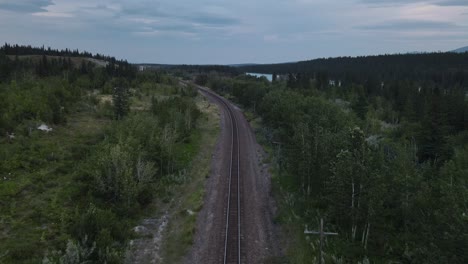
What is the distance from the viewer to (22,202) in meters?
28.5

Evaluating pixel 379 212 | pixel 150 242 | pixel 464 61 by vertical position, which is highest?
pixel 464 61

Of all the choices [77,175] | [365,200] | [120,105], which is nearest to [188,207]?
[77,175]

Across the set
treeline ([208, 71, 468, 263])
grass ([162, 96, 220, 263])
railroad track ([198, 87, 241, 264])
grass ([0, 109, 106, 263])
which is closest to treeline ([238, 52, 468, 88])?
grass ([162, 96, 220, 263])

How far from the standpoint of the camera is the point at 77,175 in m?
33.2

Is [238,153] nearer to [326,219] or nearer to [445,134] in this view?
[326,219]

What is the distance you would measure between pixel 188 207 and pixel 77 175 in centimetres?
1200

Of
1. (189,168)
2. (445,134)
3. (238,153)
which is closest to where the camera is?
(189,168)

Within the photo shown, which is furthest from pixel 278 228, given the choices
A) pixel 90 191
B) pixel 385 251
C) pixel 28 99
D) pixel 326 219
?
pixel 28 99

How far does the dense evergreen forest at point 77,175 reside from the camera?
70.2 feet

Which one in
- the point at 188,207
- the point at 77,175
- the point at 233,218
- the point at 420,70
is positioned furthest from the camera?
the point at 420,70

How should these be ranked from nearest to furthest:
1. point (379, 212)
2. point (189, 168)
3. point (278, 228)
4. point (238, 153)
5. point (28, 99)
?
point (379, 212) < point (278, 228) < point (189, 168) < point (238, 153) < point (28, 99)

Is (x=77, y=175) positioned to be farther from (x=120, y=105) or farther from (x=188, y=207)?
(x=120, y=105)

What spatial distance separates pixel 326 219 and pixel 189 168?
17.5m

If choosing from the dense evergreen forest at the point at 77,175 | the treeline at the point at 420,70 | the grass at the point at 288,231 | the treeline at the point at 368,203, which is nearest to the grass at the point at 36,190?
the dense evergreen forest at the point at 77,175
